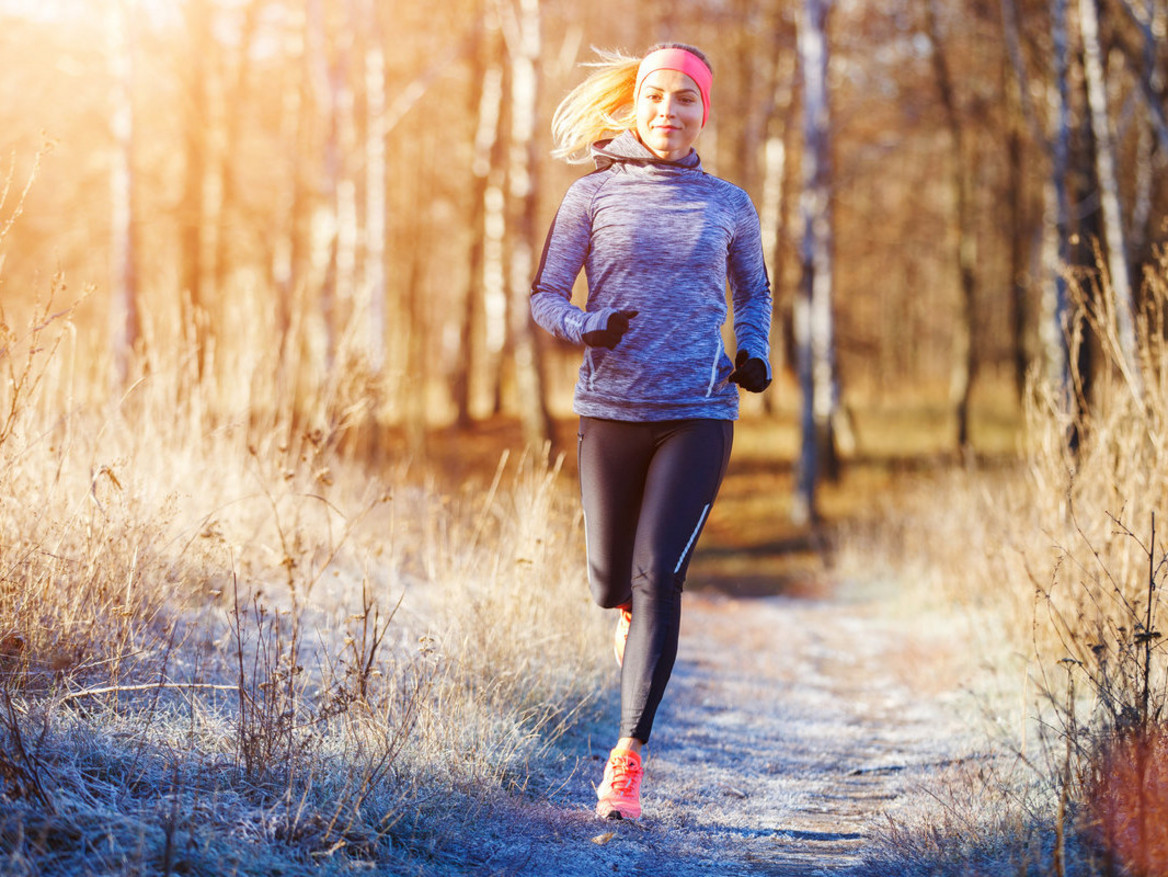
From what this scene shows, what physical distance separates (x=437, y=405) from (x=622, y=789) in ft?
60.0

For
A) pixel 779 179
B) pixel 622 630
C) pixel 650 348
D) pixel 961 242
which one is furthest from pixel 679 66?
pixel 961 242

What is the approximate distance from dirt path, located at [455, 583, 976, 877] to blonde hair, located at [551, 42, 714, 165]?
2.14m

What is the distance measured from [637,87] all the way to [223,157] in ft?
47.9

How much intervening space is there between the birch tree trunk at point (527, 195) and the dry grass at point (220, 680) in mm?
8524

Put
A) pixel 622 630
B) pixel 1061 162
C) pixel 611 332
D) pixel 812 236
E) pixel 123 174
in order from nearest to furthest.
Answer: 1. pixel 611 332
2. pixel 622 630
3. pixel 1061 162
4. pixel 123 174
5. pixel 812 236

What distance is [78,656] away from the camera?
333 cm

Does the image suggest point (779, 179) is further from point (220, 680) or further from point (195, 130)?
point (220, 680)

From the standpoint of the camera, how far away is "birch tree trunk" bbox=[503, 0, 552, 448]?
13.5 meters

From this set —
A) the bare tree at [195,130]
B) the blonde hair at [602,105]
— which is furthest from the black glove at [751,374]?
the bare tree at [195,130]

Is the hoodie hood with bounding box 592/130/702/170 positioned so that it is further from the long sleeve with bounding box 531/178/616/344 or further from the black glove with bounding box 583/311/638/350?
the black glove with bounding box 583/311/638/350

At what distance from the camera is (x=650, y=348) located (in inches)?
128

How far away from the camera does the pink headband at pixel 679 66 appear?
11.1 feet

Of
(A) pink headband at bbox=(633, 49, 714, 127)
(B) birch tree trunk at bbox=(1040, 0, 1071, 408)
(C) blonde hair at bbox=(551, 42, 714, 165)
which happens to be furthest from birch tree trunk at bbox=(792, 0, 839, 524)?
(A) pink headband at bbox=(633, 49, 714, 127)

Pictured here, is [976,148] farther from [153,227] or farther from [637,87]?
[637,87]
